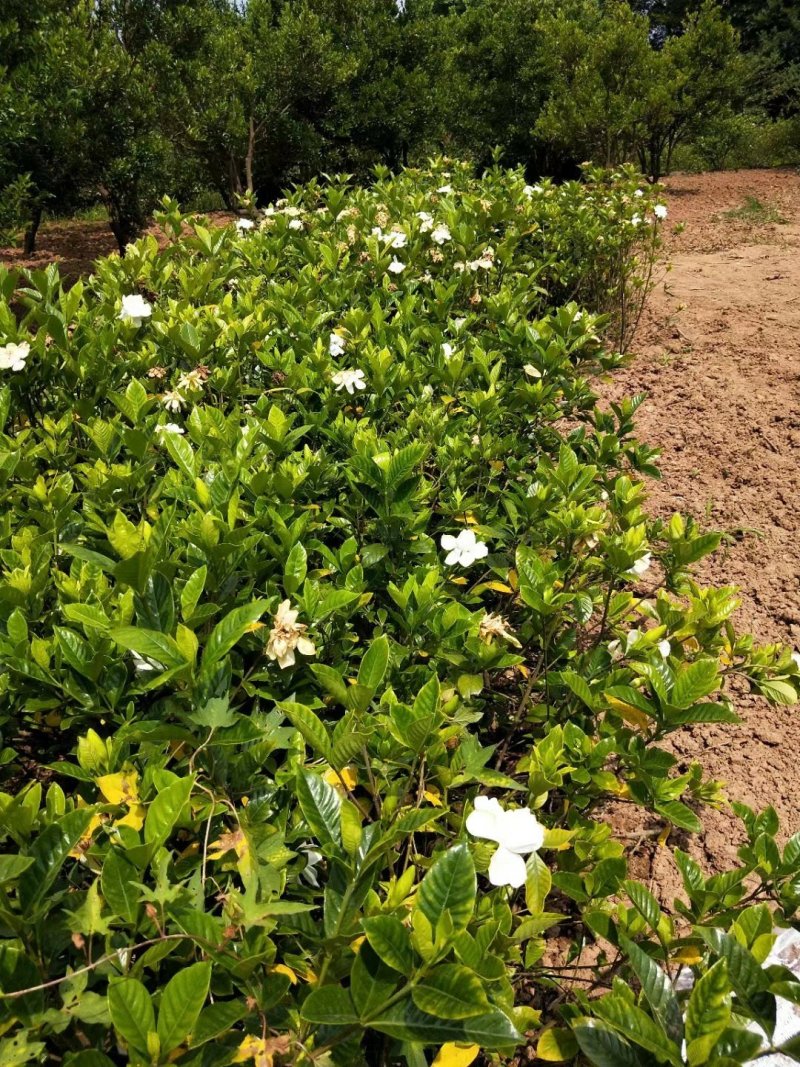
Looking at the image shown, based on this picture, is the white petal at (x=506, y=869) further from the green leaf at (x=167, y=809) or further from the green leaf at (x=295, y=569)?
the green leaf at (x=295, y=569)

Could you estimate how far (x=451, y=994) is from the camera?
73cm

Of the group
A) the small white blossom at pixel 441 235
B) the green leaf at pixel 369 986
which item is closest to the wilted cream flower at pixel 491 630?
the green leaf at pixel 369 986

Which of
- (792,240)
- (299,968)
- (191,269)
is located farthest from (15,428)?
(792,240)

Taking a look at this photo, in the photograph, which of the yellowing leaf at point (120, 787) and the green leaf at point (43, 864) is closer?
the green leaf at point (43, 864)

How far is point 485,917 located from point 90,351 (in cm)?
191

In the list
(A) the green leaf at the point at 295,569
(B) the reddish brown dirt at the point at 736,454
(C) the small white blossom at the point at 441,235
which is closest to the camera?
(A) the green leaf at the point at 295,569

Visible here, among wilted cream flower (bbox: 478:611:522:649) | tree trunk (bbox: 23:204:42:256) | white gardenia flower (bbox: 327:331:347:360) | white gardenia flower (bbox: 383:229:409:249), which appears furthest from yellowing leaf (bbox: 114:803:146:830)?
tree trunk (bbox: 23:204:42:256)

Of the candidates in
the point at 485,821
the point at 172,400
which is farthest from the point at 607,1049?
the point at 172,400

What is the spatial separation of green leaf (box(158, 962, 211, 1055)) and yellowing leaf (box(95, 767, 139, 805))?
396mm

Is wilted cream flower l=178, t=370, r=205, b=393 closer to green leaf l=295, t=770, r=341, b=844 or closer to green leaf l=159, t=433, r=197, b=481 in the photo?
green leaf l=159, t=433, r=197, b=481

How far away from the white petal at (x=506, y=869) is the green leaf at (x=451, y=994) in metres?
0.28

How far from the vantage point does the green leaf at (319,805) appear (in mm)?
956

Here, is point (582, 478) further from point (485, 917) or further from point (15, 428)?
point (15, 428)

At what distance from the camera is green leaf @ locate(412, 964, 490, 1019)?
0.71 m
